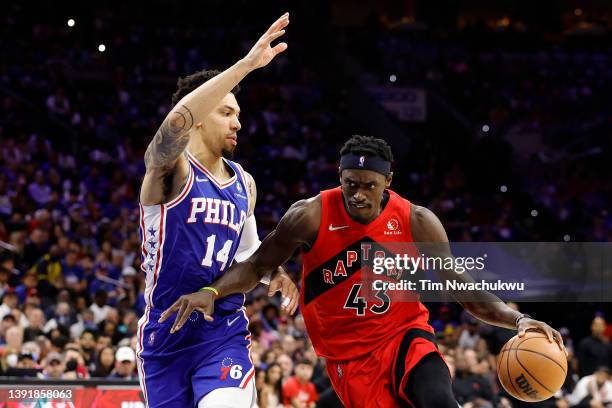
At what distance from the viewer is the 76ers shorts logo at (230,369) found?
5195 millimetres

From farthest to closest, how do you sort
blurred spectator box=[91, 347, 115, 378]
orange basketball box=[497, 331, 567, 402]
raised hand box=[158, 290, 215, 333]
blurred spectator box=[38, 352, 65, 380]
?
blurred spectator box=[91, 347, 115, 378] < blurred spectator box=[38, 352, 65, 380] < orange basketball box=[497, 331, 567, 402] < raised hand box=[158, 290, 215, 333]

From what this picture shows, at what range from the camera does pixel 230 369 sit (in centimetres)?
522

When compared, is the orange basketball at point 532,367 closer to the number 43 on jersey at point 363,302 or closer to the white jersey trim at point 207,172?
the number 43 on jersey at point 363,302

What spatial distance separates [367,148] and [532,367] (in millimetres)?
1491

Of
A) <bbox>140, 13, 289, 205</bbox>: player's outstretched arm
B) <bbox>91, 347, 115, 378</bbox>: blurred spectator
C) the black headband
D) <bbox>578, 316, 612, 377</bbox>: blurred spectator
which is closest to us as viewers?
<bbox>140, 13, 289, 205</bbox>: player's outstretched arm

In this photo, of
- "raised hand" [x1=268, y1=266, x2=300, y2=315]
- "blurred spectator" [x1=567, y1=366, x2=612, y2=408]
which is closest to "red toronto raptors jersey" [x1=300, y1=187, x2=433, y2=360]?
"raised hand" [x1=268, y1=266, x2=300, y2=315]

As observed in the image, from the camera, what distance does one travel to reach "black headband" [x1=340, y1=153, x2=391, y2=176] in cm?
552

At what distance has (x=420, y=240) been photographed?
5621 mm

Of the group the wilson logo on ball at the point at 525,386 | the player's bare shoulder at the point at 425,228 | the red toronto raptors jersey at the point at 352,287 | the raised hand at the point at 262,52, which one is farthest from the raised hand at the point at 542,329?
the raised hand at the point at 262,52

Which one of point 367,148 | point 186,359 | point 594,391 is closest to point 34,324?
point 186,359

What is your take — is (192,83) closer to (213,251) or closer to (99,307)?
(213,251)

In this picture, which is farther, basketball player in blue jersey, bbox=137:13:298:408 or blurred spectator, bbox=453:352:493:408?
blurred spectator, bbox=453:352:493:408

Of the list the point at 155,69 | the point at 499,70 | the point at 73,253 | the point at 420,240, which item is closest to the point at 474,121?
the point at 499,70

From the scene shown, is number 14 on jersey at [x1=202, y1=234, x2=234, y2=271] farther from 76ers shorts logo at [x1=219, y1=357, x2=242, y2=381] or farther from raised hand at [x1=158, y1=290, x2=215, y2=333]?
76ers shorts logo at [x1=219, y1=357, x2=242, y2=381]
